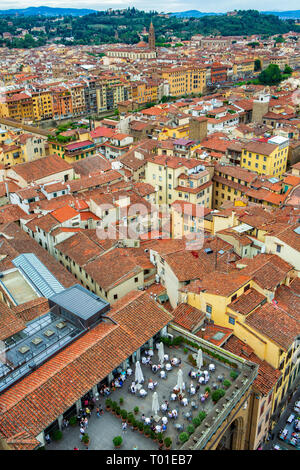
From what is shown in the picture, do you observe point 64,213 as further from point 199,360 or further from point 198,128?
point 198,128

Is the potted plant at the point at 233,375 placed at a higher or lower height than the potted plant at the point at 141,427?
lower

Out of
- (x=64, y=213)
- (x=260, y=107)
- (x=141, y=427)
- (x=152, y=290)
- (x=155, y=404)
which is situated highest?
(x=155, y=404)

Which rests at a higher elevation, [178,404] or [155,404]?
[155,404]

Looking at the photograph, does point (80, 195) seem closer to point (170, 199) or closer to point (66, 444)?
point (170, 199)

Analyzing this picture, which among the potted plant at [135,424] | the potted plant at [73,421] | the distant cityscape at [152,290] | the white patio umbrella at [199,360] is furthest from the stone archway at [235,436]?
the potted plant at [73,421]

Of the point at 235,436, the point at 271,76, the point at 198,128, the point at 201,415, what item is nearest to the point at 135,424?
the point at 201,415

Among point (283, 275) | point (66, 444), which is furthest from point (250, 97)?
point (66, 444)

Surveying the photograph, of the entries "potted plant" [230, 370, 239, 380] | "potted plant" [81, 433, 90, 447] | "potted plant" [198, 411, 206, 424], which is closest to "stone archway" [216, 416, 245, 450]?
"potted plant" [230, 370, 239, 380]

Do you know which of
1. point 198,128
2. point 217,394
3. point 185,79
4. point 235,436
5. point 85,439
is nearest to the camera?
point 85,439

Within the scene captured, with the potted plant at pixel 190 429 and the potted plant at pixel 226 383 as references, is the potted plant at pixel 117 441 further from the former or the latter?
the potted plant at pixel 226 383
